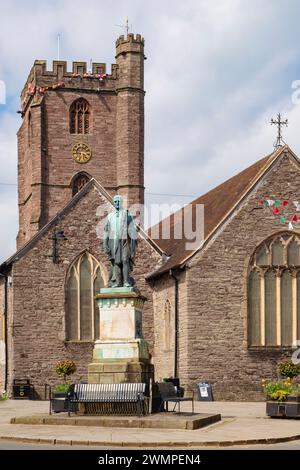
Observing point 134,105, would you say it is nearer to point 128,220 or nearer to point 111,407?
point 128,220

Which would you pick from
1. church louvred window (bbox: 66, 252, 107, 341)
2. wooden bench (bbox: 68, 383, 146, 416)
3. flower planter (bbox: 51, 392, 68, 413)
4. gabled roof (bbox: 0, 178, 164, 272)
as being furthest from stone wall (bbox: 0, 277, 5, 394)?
wooden bench (bbox: 68, 383, 146, 416)

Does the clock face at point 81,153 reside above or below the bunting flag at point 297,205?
above

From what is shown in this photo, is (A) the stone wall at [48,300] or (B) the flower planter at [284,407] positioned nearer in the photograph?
(B) the flower planter at [284,407]

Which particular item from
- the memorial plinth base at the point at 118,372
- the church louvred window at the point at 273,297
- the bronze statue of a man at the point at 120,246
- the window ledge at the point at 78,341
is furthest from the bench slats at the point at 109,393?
the window ledge at the point at 78,341

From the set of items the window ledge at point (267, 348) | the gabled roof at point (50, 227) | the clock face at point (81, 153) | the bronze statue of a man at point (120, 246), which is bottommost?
the window ledge at point (267, 348)

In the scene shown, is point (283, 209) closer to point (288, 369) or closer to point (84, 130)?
point (288, 369)

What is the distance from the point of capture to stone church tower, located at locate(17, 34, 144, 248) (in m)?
56.1

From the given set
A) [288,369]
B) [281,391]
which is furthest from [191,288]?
[281,391]

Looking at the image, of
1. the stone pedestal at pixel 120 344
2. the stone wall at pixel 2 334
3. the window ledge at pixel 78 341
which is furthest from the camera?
the stone wall at pixel 2 334

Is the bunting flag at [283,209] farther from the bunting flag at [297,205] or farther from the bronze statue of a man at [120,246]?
the bronze statue of a man at [120,246]

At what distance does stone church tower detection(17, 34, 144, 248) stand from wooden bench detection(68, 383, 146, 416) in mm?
33920

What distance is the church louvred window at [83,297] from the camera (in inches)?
1533

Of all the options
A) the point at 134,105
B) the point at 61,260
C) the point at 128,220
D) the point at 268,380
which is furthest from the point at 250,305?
the point at 134,105

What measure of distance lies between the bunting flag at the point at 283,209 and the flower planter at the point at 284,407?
506 inches
